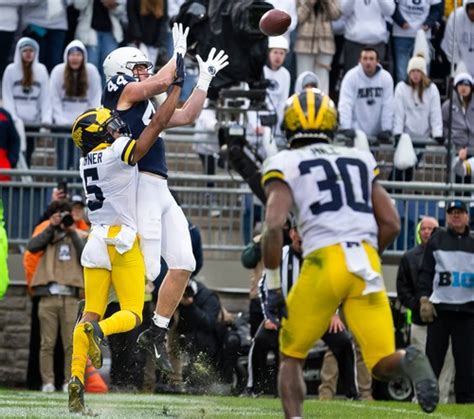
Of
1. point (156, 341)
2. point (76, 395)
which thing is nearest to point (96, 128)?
point (156, 341)

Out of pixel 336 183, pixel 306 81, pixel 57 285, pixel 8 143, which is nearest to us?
pixel 336 183

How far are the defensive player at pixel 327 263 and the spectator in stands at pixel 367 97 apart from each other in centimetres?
873

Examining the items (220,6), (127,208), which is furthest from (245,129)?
(127,208)

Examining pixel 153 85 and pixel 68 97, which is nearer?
pixel 153 85

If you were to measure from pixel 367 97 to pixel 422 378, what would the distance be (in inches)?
361

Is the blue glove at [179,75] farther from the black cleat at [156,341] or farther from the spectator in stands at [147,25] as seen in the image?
the spectator in stands at [147,25]

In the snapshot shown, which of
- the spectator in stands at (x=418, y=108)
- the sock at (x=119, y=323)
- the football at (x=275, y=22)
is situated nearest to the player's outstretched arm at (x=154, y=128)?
the sock at (x=119, y=323)

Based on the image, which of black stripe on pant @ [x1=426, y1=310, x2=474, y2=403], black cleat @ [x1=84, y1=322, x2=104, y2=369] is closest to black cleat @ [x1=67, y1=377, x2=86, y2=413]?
black cleat @ [x1=84, y1=322, x2=104, y2=369]

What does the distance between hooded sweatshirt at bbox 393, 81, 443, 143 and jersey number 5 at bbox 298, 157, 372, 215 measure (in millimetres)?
8900

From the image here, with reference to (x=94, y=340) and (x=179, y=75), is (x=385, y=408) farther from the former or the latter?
(x=179, y=75)

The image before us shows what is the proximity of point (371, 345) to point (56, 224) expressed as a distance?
24.9 ft

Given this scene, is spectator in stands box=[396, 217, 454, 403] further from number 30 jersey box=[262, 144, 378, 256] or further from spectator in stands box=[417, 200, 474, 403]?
number 30 jersey box=[262, 144, 378, 256]

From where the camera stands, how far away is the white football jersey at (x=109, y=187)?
10.6 m

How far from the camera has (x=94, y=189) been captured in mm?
10773
